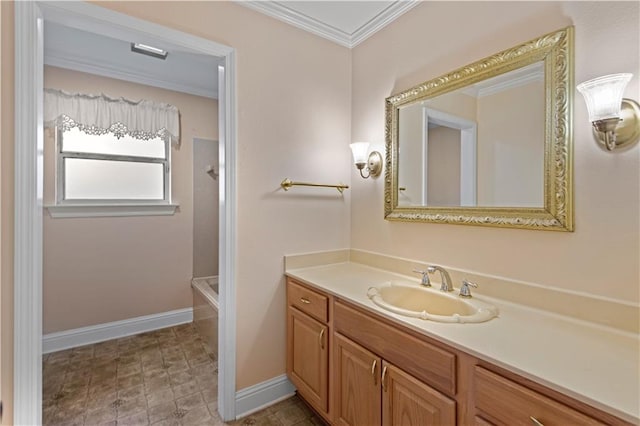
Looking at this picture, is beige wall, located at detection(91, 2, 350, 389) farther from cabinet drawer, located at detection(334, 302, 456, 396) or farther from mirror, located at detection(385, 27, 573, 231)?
cabinet drawer, located at detection(334, 302, 456, 396)

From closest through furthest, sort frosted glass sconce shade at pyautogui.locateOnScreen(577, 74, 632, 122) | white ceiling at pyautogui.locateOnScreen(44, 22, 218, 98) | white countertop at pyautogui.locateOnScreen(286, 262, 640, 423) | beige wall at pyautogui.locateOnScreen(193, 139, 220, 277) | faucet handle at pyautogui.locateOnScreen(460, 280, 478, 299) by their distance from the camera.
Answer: white countertop at pyautogui.locateOnScreen(286, 262, 640, 423) < frosted glass sconce shade at pyautogui.locateOnScreen(577, 74, 632, 122) < faucet handle at pyautogui.locateOnScreen(460, 280, 478, 299) < white ceiling at pyautogui.locateOnScreen(44, 22, 218, 98) < beige wall at pyautogui.locateOnScreen(193, 139, 220, 277)

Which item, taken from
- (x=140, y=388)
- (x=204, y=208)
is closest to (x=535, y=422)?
(x=140, y=388)

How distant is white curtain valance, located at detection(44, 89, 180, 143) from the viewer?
249 centimetres

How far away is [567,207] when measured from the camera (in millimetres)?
1207

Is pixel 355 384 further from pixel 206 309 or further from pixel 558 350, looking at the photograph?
pixel 206 309

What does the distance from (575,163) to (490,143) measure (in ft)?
1.27

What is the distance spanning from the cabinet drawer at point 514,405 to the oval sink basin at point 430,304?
10.2 inches

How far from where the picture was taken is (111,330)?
9.12 feet

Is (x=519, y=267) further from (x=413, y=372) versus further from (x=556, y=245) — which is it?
(x=413, y=372)

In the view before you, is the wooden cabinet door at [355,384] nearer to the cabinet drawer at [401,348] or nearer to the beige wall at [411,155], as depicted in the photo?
the cabinet drawer at [401,348]

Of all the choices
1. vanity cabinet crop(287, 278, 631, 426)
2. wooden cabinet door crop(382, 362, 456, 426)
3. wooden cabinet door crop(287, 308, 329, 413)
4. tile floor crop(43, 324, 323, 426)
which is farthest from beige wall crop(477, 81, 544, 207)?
tile floor crop(43, 324, 323, 426)

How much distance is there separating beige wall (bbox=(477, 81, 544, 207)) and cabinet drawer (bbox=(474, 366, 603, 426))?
81 cm

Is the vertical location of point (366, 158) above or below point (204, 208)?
above

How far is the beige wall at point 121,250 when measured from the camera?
2.54m
